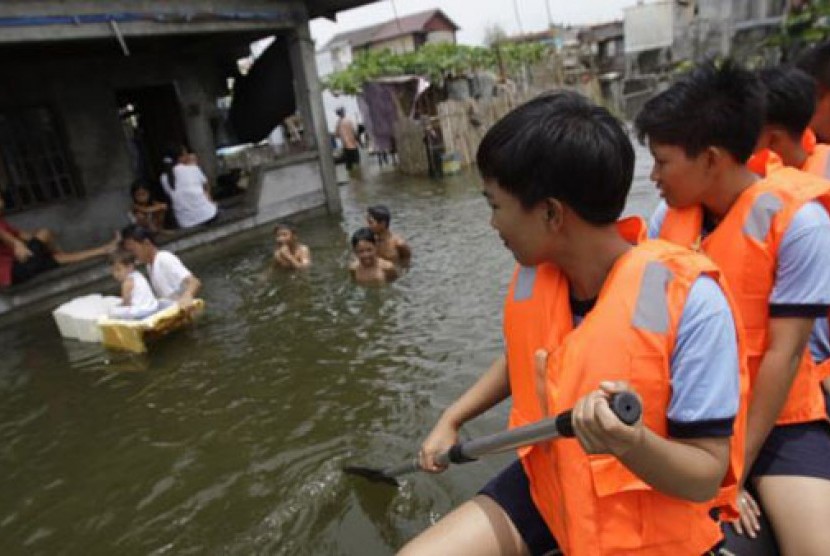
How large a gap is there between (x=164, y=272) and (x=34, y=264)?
10.3 ft

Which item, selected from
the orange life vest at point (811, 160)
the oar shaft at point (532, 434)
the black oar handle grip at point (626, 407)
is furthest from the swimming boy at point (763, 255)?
the black oar handle grip at point (626, 407)

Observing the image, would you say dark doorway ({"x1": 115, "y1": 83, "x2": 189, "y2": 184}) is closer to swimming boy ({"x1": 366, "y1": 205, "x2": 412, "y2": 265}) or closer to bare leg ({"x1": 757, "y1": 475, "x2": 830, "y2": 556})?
swimming boy ({"x1": 366, "y1": 205, "x2": 412, "y2": 265})

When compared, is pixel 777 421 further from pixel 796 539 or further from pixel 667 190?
pixel 667 190

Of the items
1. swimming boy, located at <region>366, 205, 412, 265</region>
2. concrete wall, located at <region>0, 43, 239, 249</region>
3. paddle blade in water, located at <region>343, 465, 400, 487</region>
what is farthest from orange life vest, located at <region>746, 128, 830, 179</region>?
concrete wall, located at <region>0, 43, 239, 249</region>

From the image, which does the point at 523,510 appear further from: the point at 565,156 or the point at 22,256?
the point at 22,256

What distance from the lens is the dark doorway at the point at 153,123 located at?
1282 cm

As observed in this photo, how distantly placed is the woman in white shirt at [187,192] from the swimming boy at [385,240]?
409cm

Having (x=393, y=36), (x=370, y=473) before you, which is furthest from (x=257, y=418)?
(x=393, y=36)

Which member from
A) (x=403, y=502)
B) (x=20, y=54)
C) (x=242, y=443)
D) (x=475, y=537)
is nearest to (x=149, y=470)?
(x=242, y=443)

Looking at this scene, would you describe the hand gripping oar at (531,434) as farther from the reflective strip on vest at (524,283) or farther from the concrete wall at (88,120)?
the concrete wall at (88,120)

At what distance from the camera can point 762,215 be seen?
6.18ft

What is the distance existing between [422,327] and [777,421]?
4.17m

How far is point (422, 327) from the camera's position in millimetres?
6008

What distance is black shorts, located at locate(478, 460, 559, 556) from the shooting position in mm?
1793
